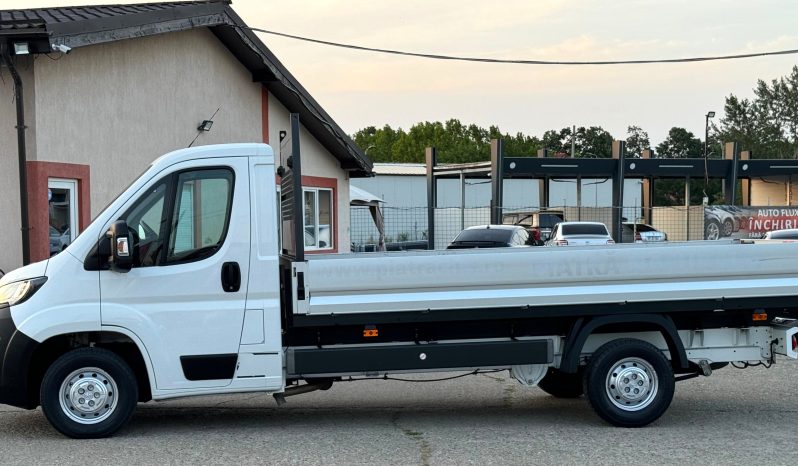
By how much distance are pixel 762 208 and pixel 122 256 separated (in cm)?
3226

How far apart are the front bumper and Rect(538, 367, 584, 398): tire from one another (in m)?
5.10

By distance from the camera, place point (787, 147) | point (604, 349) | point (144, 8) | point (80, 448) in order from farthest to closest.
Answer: point (787, 147) → point (144, 8) → point (604, 349) → point (80, 448)

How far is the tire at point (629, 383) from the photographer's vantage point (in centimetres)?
841

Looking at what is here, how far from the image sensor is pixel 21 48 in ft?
40.8

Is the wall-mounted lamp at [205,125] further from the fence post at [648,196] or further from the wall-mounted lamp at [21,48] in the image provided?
the fence post at [648,196]

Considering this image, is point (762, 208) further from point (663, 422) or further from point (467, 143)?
point (467, 143)

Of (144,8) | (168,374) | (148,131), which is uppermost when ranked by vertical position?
(144,8)

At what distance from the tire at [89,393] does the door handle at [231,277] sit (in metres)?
1.08

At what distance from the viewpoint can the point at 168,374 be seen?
8055 millimetres

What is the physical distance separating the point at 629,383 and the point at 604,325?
553 mm

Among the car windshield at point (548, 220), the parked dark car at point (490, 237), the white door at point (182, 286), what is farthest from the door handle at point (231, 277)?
the car windshield at point (548, 220)

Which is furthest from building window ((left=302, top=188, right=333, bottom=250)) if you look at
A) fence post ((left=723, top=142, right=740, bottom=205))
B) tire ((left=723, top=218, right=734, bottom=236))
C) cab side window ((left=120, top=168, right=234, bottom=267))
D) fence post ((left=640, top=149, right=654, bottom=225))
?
fence post ((left=723, top=142, right=740, bottom=205))

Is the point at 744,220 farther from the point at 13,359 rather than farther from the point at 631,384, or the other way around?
the point at 13,359

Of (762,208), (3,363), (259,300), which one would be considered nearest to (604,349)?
(259,300)
